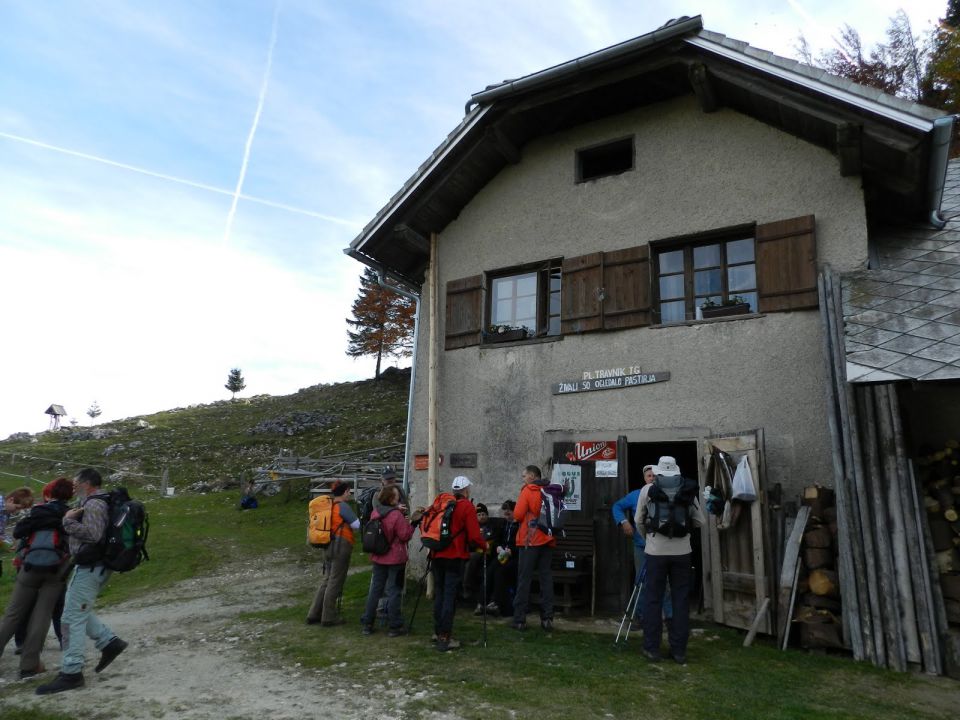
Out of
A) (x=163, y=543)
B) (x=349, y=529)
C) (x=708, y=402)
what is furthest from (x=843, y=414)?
(x=163, y=543)

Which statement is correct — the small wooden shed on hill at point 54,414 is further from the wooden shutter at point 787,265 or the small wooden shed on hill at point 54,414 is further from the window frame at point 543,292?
the wooden shutter at point 787,265

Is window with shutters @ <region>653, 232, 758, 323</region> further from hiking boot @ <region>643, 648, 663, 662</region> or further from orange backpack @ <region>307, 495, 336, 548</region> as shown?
orange backpack @ <region>307, 495, 336, 548</region>

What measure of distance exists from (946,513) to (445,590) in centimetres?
488

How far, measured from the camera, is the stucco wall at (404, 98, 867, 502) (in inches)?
301

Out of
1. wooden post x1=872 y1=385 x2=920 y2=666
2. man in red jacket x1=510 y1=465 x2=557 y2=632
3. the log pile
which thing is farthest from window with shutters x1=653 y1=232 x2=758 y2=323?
man in red jacket x1=510 y1=465 x2=557 y2=632

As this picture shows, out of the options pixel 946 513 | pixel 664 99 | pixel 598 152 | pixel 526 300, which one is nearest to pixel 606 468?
pixel 526 300

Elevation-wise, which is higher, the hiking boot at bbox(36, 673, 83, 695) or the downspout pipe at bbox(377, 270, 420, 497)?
the downspout pipe at bbox(377, 270, 420, 497)

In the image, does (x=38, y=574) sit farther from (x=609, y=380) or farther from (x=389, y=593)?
(x=609, y=380)

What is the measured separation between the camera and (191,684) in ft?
17.9

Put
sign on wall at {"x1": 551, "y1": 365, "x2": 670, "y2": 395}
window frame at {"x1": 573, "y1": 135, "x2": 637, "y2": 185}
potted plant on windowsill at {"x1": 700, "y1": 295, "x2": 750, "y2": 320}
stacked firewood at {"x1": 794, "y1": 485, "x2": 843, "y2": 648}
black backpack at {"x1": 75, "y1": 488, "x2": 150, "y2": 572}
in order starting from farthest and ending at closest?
window frame at {"x1": 573, "y1": 135, "x2": 637, "y2": 185}, sign on wall at {"x1": 551, "y1": 365, "x2": 670, "y2": 395}, potted plant on windowsill at {"x1": 700, "y1": 295, "x2": 750, "y2": 320}, stacked firewood at {"x1": 794, "y1": 485, "x2": 843, "y2": 648}, black backpack at {"x1": 75, "y1": 488, "x2": 150, "y2": 572}

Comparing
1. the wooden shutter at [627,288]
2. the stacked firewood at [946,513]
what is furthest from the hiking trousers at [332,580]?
the stacked firewood at [946,513]

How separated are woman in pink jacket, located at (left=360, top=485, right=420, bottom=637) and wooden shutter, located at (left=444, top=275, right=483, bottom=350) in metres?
3.53

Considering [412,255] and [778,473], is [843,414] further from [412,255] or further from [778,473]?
[412,255]

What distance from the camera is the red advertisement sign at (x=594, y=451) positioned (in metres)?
8.62
